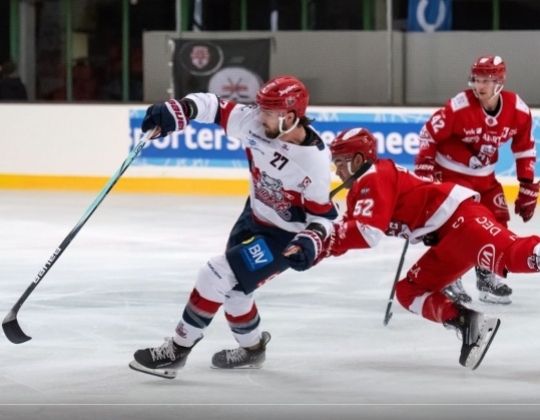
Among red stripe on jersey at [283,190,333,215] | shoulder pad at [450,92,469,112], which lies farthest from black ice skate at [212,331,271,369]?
shoulder pad at [450,92,469,112]

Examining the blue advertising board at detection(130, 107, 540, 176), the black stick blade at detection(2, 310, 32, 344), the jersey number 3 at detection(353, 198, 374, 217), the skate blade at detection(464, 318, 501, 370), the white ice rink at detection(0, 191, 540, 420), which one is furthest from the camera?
the blue advertising board at detection(130, 107, 540, 176)

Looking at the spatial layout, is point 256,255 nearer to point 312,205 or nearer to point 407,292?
point 312,205

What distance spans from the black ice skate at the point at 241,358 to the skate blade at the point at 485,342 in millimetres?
653

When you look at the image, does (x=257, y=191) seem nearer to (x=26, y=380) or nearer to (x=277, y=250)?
(x=277, y=250)

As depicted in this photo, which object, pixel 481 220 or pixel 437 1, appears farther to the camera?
pixel 437 1

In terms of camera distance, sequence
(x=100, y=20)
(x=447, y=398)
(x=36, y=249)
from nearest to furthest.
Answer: (x=447, y=398) → (x=36, y=249) → (x=100, y=20)

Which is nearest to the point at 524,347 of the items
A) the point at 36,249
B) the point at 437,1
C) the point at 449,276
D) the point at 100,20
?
the point at 449,276

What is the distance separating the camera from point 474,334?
4.46 metres

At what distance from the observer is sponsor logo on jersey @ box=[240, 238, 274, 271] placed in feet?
14.2

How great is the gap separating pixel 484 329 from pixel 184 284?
2196 millimetres

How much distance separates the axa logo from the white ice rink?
0.34 metres

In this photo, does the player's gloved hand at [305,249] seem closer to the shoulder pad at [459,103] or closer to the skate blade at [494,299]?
the shoulder pad at [459,103]

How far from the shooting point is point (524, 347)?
16.3 ft

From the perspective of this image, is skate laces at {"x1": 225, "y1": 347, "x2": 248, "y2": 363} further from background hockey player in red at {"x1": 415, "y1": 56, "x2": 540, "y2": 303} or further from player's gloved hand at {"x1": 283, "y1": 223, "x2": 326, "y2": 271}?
background hockey player in red at {"x1": 415, "y1": 56, "x2": 540, "y2": 303}
